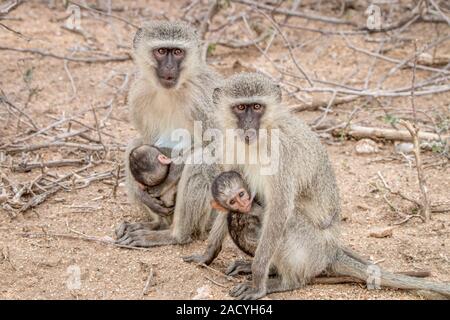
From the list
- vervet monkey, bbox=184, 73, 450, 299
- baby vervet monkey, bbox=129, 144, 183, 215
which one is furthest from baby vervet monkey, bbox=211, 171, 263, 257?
baby vervet monkey, bbox=129, 144, 183, 215

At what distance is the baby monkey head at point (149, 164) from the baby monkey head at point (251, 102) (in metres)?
1.21

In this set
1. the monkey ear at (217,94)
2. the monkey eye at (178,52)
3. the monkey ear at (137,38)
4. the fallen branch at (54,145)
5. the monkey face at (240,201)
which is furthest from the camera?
the fallen branch at (54,145)

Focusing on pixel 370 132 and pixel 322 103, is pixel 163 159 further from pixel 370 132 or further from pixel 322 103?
pixel 322 103

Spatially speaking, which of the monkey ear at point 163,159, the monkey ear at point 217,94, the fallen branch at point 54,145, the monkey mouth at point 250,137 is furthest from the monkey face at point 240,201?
the fallen branch at point 54,145

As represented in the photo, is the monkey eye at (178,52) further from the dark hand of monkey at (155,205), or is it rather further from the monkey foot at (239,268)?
the monkey foot at (239,268)

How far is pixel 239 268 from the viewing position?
565 centimetres

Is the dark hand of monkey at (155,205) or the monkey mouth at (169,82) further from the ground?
the monkey mouth at (169,82)

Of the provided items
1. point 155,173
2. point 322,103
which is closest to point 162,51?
point 155,173

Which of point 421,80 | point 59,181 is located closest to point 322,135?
point 421,80

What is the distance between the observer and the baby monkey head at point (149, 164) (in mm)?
6301

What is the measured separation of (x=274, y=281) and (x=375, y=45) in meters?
5.92

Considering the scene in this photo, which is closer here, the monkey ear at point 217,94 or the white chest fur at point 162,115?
the monkey ear at point 217,94

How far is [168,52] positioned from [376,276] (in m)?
2.58

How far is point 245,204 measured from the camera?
530 cm
